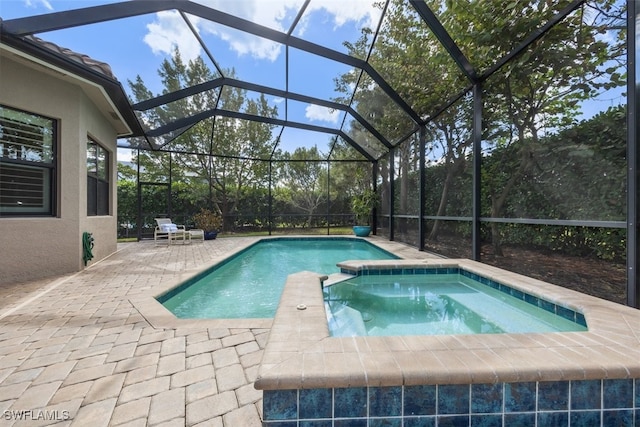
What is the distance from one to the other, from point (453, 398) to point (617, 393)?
0.86 metres

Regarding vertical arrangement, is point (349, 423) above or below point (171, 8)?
below

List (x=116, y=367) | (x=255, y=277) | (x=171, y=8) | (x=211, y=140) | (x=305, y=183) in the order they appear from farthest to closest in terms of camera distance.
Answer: (x=305, y=183) < (x=211, y=140) < (x=255, y=277) < (x=171, y=8) < (x=116, y=367)

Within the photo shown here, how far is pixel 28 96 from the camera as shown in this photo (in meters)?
3.96

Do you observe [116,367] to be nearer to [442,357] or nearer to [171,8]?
[442,357]

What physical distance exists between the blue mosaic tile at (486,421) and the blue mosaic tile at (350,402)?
21.7 inches

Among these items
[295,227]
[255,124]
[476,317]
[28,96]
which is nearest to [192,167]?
[255,124]

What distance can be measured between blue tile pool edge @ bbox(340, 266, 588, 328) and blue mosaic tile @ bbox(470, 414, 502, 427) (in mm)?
1532

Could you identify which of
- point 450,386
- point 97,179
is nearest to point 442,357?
point 450,386

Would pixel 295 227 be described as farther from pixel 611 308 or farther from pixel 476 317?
pixel 611 308

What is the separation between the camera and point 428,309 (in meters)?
3.41

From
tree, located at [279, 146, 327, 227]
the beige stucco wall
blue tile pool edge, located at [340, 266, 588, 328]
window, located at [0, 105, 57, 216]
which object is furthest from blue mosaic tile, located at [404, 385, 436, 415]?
tree, located at [279, 146, 327, 227]

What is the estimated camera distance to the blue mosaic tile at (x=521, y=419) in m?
1.38

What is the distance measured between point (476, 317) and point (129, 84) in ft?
25.6

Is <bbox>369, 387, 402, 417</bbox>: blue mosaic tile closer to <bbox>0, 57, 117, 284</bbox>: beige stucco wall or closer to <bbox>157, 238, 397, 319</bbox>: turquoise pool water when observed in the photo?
<bbox>157, 238, 397, 319</bbox>: turquoise pool water
